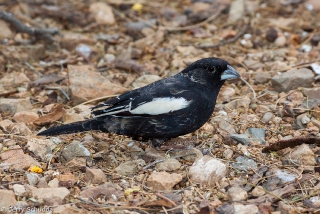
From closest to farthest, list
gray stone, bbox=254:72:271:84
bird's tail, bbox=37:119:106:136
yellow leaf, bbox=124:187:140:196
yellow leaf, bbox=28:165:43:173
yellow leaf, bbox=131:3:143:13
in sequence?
1. yellow leaf, bbox=124:187:140:196
2. yellow leaf, bbox=28:165:43:173
3. bird's tail, bbox=37:119:106:136
4. gray stone, bbox=254:72:271:84
5. yellow leaf, bbox=131:3:143:13

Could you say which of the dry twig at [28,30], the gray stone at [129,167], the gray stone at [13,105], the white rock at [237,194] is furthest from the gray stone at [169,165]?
the dry twig at [28,30]

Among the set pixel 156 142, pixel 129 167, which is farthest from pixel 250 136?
pixel 129 167

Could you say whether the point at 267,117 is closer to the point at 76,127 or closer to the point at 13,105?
the point at 76,127

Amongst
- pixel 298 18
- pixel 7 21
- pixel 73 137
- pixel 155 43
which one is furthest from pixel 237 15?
pixel 73 137

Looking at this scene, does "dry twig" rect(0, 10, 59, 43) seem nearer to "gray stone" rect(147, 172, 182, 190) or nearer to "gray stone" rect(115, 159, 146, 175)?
"gray stone" rect(115, 159, 146, 175)

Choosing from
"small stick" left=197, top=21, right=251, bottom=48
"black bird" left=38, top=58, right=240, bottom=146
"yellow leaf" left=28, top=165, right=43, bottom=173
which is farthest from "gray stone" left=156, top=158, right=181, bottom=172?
"small stick" left=197, top=21, right=251, bottom=48
